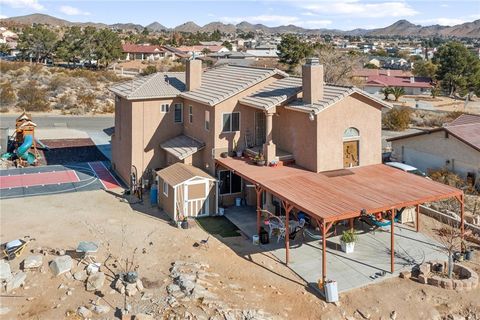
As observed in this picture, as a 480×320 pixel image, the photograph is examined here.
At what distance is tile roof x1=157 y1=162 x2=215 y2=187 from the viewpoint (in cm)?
2262

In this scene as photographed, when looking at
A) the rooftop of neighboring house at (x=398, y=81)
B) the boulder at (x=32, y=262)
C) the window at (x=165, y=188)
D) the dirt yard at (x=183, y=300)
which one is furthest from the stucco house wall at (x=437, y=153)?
the rooftop of neighboring house at (x=398, y=81)

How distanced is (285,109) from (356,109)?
3.52 meters

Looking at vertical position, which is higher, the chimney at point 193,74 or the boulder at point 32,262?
the chimney at point 193,74

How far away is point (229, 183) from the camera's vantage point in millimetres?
24438

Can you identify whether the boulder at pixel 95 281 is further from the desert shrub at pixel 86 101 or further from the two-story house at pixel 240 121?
the desert shrub at pixel 86 101

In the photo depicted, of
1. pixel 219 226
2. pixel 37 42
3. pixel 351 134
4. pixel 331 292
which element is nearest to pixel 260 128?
pixel 351 134

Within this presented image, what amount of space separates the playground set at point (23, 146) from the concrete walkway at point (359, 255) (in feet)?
59.3

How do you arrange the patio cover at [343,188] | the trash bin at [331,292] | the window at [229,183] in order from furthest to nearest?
1. the window at [229,183]
2. the patio cover at [343,188]
3. the trash bin at [331,292]

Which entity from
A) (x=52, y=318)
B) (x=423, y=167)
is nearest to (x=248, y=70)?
(x=423, y=167)

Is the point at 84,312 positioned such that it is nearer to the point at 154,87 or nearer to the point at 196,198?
the point at 196,198

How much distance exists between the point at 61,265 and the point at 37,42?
77.0 m

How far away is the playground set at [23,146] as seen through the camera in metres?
31.9

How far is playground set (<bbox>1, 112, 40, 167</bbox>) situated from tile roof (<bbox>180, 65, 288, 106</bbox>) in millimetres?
12959

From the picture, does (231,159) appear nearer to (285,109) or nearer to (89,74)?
(285,109)
